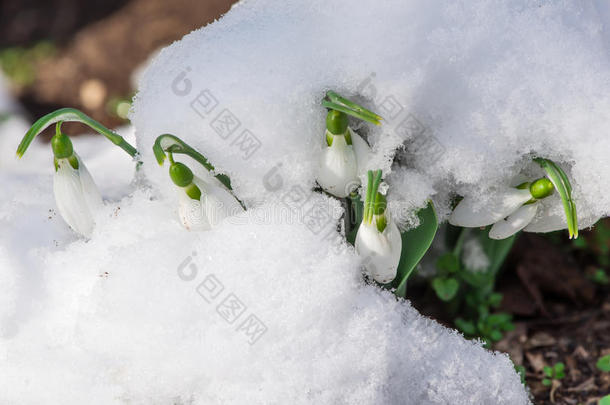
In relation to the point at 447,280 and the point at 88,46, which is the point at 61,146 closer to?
the point at 447,280

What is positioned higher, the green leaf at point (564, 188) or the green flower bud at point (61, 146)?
the green leaf at point (564, 188)

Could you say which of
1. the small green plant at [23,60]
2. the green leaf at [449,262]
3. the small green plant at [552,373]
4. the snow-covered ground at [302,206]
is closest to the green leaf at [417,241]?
the snow-covered ground at [302,206]

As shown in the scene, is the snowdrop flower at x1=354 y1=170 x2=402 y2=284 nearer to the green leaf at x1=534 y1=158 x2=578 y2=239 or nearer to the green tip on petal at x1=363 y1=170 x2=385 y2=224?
the green tip on petal at x1=363 y1=170 x2=385 y2=224

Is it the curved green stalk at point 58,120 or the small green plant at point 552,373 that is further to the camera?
the small green plant at point 552,373

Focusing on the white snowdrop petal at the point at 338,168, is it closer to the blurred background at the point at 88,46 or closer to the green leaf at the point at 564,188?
the green leaf at the point at 564,188

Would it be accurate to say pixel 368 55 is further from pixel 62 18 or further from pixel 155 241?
pixel 62 18
